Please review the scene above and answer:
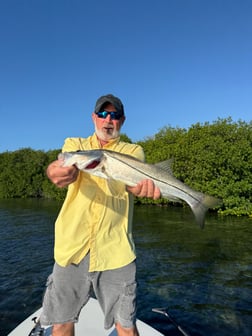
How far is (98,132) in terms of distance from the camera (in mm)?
3365

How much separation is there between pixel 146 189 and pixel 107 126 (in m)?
0.84

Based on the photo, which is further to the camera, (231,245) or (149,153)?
Result: (149,153)

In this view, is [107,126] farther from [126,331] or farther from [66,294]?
[126,331]

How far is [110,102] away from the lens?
3.26 metres

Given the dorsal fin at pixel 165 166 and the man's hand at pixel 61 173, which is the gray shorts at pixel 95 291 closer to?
the man's hand at pixel 61 173

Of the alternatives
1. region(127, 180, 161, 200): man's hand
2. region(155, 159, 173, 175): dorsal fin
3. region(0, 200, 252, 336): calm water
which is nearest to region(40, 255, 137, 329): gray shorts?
region(127, 180, 161, 200): man's hand

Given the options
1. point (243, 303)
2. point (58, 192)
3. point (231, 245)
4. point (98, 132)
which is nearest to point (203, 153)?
point (231, 245)

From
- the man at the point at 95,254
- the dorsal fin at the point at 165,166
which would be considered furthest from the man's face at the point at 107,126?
the dorsal fin at the point at 165,166

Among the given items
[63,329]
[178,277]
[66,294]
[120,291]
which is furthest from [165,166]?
[178,277]

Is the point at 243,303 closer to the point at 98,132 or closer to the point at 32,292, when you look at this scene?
the point at 32,292

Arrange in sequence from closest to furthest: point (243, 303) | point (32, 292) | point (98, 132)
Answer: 1. point (98, 132)
2. point (243, 303)
3. point (32, 292)

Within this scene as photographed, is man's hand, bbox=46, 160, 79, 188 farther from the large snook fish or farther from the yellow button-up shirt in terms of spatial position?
the yellow button-up shirt

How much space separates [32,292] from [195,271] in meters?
5.46

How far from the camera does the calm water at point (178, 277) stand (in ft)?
22.6
